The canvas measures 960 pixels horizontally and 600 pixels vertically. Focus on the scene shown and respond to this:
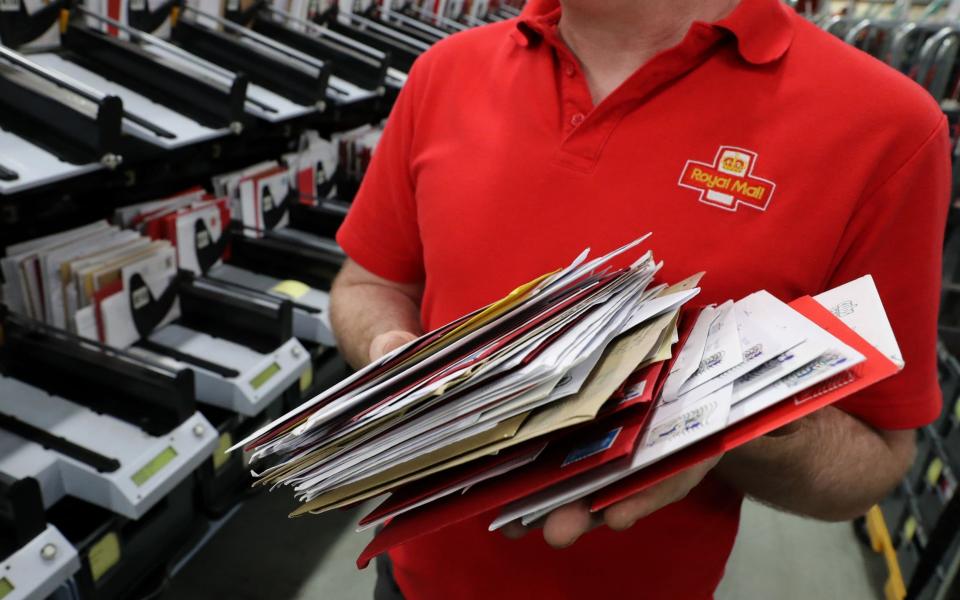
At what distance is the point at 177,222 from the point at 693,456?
198 cm

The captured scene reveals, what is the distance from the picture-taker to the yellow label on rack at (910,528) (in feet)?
8.30

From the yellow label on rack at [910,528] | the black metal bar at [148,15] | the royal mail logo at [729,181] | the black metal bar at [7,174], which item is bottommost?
the yellow label on rack at [910,528]

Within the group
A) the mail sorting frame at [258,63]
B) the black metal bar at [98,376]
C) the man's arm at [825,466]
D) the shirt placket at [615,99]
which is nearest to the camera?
the man's arm at [825,466]

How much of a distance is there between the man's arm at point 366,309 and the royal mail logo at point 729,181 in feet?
1.51

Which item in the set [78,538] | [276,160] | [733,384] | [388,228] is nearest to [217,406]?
[78,538]

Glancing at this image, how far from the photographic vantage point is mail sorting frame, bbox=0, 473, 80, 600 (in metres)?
1.26

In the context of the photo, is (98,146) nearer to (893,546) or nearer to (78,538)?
(78,538)

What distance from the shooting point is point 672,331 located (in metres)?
0.64

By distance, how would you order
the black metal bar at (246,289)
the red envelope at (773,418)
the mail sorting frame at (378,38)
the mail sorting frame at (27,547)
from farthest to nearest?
1. the mail sorting frame at (378,38)
2. the black metal bar at (246,289)
3. the mail sorting frame at (27,547)
4. the red envelope at (773,418)

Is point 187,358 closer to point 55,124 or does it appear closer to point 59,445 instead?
point 59,445

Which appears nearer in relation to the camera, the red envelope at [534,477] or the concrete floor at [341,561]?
the red envelope at [534,477]

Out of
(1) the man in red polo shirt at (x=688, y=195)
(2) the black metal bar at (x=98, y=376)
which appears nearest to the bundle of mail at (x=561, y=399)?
(1) the man in red polo shirt at (x=688, y=195)

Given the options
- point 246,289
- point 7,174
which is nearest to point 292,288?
point 246,289

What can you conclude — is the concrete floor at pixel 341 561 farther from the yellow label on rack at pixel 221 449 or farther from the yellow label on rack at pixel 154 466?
the yellow label on rack at pixel 154 466
